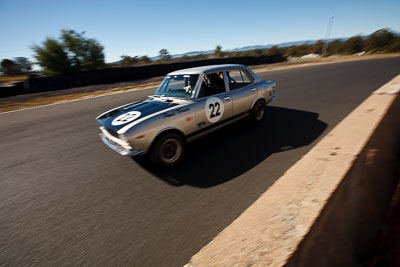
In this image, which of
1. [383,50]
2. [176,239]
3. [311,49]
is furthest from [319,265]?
[311,49]

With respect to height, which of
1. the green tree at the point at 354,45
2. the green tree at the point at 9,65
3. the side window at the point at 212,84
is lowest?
the side window at the point at 212,84

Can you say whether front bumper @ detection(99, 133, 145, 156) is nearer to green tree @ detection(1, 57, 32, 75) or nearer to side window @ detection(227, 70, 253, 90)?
side window @ detection(227, 70, 253, 90)

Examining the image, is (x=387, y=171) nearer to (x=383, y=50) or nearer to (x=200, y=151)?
(x=200, y=151)

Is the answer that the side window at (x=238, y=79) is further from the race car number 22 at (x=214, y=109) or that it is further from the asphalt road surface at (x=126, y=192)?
the asphalt road surface at (x=126, y=192)

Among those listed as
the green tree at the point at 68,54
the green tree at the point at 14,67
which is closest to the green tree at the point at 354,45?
the green tree at the point at 68,54

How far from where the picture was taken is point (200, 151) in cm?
407

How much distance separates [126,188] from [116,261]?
4.05ft

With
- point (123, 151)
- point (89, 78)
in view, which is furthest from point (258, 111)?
point (89, 78)

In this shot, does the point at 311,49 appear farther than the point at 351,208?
Yes

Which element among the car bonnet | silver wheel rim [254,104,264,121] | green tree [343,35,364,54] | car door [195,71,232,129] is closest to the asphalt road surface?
silver wheel rim [254,104,264,121]

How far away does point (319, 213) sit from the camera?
1.47m

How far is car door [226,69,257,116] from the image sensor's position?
4539 mm

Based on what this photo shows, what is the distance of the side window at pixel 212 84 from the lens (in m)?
4.06

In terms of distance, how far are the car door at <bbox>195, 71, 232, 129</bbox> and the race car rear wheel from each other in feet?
3.30
